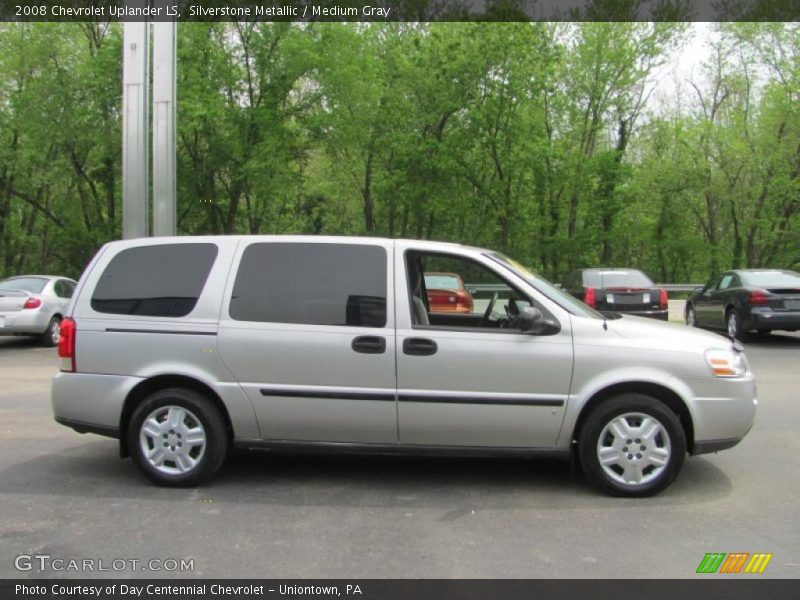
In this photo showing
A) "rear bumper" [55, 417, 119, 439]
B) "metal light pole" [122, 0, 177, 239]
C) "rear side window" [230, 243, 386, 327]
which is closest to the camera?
"rear side window" [230, 243, 386, 327]

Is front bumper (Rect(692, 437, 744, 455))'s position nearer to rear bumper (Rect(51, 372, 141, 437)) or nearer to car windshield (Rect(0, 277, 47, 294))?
rear bumper (Rect(51, 372, 141, 437))

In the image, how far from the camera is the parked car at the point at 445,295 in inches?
262

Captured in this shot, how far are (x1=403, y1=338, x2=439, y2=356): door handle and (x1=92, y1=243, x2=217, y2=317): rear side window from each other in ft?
5.10

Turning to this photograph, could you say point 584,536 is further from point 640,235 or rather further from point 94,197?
point 640,235

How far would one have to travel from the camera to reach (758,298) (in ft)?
43.6

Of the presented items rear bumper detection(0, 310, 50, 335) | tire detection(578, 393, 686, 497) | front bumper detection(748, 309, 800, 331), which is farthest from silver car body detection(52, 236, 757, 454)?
rear bumper detection(0, 310, 50, 335)

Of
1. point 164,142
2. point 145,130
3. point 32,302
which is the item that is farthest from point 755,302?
point 32,302

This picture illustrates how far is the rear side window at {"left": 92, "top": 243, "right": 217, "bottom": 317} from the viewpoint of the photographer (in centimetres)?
498

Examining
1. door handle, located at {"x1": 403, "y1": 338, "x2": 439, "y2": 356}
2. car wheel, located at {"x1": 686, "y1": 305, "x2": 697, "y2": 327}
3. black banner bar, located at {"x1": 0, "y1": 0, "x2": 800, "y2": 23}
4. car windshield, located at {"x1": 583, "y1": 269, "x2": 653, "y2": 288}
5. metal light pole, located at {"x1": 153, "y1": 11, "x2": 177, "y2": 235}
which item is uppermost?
black banner bar, located at {"x1": 0, "y1": 0, "x2": 800, "y2": 23}

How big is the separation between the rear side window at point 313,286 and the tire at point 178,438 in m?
0.71

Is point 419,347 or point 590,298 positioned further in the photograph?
point 590,298

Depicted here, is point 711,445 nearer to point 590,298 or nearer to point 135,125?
point 590,298

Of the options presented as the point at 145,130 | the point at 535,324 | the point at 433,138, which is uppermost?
the point at 433,138

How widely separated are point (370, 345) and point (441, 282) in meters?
3.81
